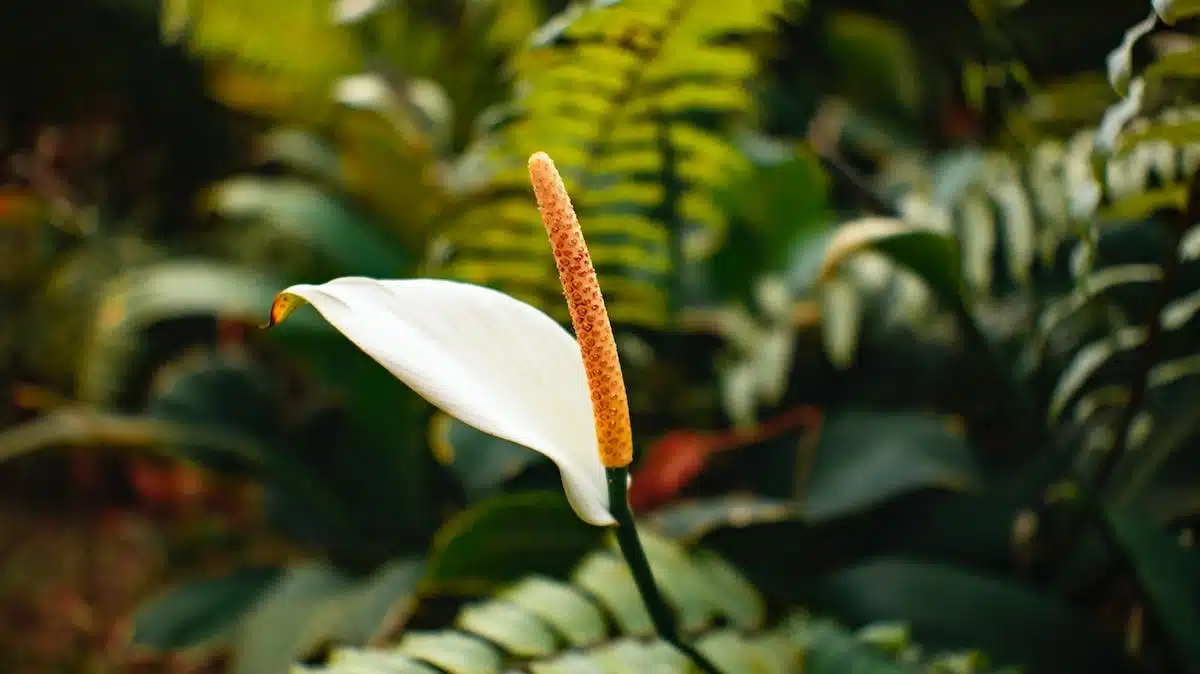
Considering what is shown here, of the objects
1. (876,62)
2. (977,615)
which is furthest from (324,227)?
(876,62)

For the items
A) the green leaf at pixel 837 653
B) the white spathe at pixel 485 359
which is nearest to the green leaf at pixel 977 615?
the green leaf at pixel 837 653

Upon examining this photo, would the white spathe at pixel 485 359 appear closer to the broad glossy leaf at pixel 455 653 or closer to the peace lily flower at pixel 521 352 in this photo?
the peace lily flower at pixel 521 352

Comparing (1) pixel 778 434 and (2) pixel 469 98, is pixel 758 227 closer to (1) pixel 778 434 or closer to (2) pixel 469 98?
(1) pixel 778 434

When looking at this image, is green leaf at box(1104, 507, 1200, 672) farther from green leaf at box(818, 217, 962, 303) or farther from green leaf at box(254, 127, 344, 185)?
green leaf at box(254, 127, 344, 185)

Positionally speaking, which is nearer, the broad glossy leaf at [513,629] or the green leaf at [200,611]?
the broad glossy leaf at [513,629]

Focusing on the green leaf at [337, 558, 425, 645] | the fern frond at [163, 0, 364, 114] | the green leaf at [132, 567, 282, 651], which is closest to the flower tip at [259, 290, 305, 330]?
the green leaf at [337, 558, 425, 645]
